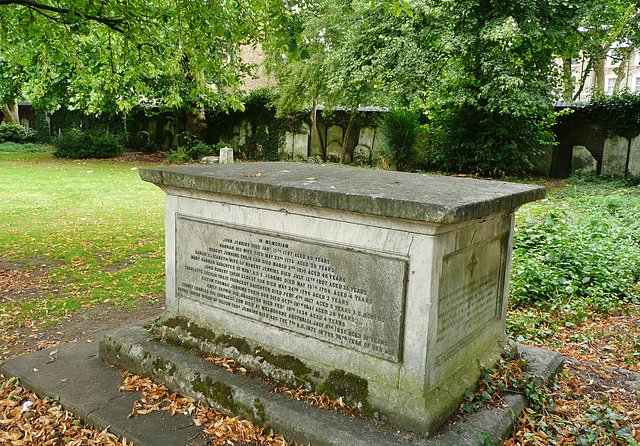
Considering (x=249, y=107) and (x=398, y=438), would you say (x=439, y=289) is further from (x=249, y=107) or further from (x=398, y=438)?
(x=249, y=107)

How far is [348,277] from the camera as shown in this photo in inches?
127

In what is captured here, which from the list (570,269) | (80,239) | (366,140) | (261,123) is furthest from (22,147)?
(570,269)

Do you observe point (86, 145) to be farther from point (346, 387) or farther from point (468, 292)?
point (468, 292)

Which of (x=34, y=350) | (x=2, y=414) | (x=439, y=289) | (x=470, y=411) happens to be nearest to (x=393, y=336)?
(x=439, y=289)

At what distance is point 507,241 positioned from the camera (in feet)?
12.4

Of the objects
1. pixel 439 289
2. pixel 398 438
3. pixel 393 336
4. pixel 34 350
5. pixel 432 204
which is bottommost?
pixel 34 350

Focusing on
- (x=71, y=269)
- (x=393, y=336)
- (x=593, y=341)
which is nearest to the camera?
(x=393, y=336)

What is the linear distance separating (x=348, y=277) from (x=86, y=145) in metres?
20.8

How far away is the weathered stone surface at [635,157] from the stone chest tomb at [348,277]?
44.4 ft

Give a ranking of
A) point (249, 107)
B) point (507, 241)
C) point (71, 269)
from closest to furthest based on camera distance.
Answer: point (507, 241)
point (71, 269)
point (249, 107)

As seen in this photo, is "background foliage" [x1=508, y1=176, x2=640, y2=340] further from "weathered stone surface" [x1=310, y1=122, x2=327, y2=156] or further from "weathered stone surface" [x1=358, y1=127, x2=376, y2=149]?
"weathered stone surface" [x1=310, y1=122, x2=327, y2=156]

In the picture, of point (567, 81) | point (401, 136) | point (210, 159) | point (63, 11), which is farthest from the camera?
point (210, 159)

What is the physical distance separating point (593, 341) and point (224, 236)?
12.0 feet

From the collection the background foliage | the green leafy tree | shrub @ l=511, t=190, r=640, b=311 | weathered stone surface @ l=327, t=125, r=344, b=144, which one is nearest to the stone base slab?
the background foliage
